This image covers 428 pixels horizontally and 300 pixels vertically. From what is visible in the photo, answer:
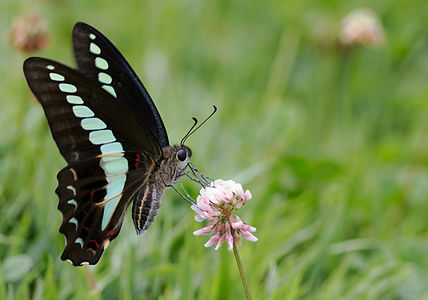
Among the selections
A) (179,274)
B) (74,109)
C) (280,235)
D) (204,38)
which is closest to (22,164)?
(74,109)

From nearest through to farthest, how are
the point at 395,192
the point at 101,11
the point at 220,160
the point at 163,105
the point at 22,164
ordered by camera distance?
the point at 22,164, the point at 395,192, the point at 220,160, the point at 163,105, the point at 101,11

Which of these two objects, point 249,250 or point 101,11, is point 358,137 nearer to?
point 249,250

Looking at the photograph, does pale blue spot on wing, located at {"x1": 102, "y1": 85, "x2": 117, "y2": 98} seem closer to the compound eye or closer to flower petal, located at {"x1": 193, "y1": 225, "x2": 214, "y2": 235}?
the compound eye

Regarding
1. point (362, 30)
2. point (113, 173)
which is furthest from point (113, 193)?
point (362, 30)

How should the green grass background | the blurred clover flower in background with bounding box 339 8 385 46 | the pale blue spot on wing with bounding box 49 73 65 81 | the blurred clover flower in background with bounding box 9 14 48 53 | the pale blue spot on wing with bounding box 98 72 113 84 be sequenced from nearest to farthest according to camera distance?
the pale blue spot on wing with bounding box 49 73 65 81 < the pale blue spot on wing with bounding box 98 72 113 84 < the green grass background < the blurred clover flower in background with bounding box 9 14 48 53 < the blurred clover flower in background with bounding box 339 8 385 46

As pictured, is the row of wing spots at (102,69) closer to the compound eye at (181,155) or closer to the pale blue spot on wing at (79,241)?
the compound eye at (181,155)

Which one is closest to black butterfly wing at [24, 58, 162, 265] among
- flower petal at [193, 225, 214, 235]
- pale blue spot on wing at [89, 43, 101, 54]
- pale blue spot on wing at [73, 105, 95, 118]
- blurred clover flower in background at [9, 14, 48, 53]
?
pale blue spot on wing at [73, 105, 95, 118]

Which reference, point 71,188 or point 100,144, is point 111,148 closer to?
point 100,144

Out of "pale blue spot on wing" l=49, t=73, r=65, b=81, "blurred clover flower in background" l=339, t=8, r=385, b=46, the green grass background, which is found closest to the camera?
"pale blue spot on wing" l=49, t=73, r=65, b=81
